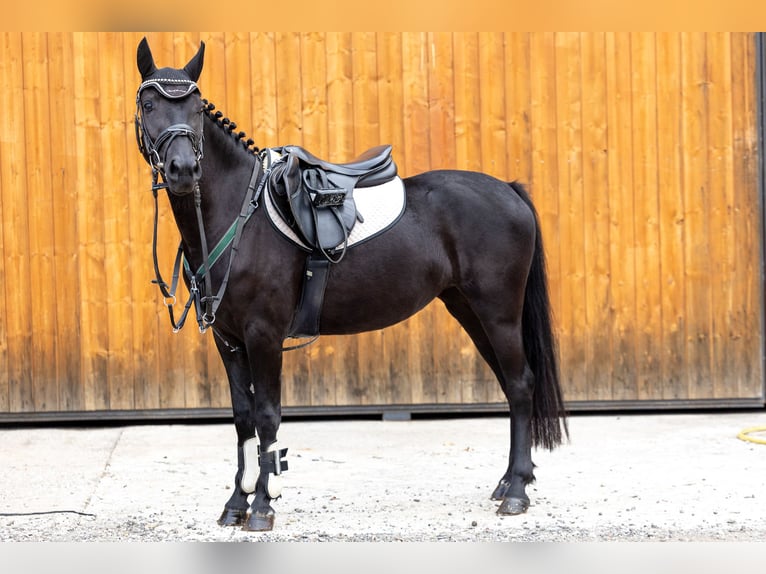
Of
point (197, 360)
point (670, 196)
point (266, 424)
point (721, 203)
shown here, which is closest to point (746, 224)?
point (721, 203)

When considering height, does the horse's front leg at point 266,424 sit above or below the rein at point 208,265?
below

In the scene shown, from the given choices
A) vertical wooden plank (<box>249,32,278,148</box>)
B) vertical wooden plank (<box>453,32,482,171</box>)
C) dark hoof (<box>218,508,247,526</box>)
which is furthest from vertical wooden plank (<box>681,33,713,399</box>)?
dark hoof (<box>218,508,247,526</box>)

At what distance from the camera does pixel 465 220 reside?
17.3 ft

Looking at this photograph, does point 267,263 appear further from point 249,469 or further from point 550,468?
point 550,468

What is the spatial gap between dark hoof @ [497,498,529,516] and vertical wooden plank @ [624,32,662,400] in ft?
8.33

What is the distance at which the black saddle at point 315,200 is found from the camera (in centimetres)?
488

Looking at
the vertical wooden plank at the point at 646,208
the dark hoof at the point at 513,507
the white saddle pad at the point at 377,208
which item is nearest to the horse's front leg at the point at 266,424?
the white saddle pad at the point at 377,208

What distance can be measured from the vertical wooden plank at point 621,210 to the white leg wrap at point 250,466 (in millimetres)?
3281

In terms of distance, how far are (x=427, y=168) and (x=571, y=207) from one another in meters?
1.05

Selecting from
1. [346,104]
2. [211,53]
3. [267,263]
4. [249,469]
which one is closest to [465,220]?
[267,263]

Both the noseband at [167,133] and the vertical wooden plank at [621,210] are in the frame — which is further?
the vertical wooden plank at [621,210]

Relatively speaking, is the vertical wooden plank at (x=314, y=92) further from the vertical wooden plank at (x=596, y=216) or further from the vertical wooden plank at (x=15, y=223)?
the vertical wooden plank at (x=15, y=223)

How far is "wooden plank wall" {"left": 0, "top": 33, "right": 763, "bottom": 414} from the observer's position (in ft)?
23.5

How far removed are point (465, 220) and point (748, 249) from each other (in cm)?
294
